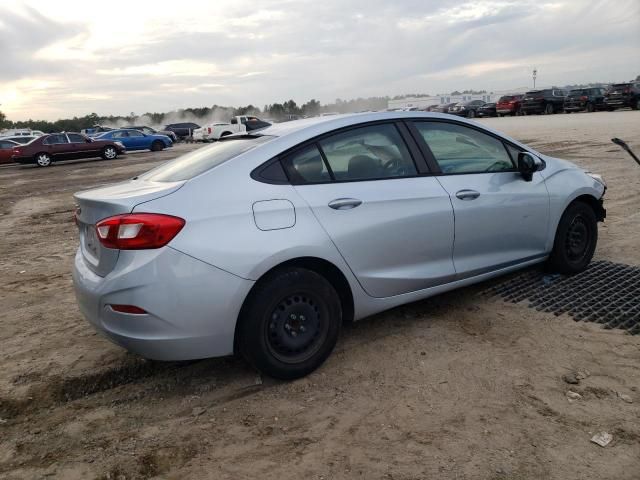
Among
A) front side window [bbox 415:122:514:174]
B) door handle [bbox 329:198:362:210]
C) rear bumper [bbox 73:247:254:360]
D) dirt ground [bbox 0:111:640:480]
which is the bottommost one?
dirt ground [bbox 0:111:640:480]

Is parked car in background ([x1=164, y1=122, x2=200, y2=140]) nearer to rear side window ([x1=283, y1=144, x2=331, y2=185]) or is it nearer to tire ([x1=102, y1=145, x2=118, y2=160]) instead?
tire ([x1=102, y1=145, x2=118, y2=160])

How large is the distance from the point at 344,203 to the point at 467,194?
108 centimetres

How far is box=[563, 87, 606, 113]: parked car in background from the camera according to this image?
3466 centimetres

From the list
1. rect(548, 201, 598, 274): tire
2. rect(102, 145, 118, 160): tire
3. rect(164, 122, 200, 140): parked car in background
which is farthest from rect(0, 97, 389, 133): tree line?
rect(548, 201, 598, 274): tire

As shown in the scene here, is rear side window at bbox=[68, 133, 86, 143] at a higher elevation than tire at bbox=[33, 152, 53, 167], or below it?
higher

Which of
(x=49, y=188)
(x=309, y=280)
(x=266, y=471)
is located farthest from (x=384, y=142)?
(x=49, y=188)

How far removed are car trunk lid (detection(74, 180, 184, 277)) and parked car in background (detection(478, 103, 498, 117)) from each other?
41.2m

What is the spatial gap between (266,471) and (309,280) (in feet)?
3.70

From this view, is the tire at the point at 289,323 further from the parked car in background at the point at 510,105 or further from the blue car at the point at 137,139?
the parked car in background at the point at 510,105

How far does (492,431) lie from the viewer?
2756 mm

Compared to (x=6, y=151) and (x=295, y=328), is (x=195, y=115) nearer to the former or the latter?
(x=6, y=151)

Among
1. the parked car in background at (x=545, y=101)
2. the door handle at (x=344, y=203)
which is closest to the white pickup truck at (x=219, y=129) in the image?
the parked car in background at (x=545, y=101)

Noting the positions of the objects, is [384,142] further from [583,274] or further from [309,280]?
[583,274]

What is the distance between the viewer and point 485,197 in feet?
13.4
